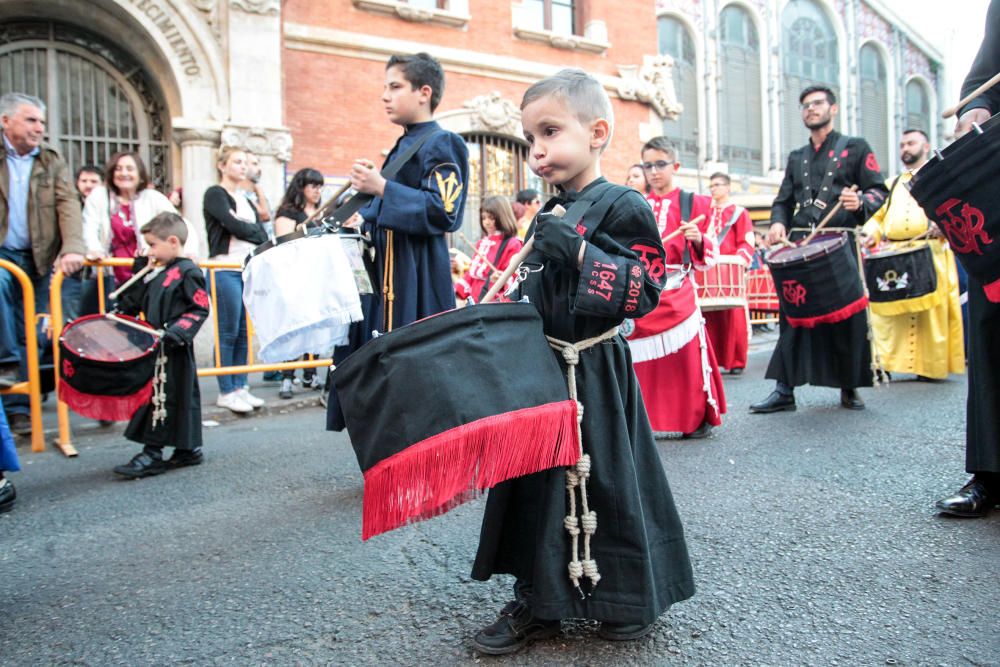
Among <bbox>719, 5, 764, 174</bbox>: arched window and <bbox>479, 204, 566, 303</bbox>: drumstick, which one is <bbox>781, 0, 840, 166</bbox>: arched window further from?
<bbox>479, 204, 566, 303</bbox>: drumstick

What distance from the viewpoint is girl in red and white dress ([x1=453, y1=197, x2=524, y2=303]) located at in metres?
6.73

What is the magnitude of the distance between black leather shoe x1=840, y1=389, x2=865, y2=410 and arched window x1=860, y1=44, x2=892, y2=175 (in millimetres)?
22284

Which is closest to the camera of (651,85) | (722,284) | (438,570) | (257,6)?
(438,570)

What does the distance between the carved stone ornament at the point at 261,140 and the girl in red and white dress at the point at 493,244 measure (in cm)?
455

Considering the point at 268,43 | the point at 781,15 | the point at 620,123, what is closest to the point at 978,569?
the point at 268,43

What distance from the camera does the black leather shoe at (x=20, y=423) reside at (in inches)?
218

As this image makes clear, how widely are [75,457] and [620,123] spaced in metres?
12.4

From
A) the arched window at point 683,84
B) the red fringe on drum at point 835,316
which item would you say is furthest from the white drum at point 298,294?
the arched window at point 683,84

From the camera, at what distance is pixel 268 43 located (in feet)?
35.1

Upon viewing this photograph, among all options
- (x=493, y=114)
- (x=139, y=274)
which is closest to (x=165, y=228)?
(x=139, y=274)

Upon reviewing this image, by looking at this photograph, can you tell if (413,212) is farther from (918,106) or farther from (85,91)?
(918,106)

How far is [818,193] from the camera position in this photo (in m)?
5.54

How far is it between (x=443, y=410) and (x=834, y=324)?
4.51 meters

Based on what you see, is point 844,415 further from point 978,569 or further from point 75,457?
point 75,457
